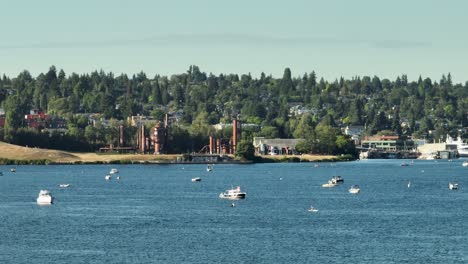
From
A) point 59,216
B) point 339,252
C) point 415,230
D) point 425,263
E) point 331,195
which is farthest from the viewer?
point 331,195

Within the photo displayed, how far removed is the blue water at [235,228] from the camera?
102 meters

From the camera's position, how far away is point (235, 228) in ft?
398

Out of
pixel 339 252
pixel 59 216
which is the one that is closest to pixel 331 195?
pixel 59 216

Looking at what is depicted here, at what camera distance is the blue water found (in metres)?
102

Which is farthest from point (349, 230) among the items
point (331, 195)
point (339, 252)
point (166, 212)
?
point (331, 195)

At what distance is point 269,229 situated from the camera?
120 meters

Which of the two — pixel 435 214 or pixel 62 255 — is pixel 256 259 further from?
pixel 435 214

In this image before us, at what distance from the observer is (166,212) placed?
460 ft

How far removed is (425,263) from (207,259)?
1611 cm

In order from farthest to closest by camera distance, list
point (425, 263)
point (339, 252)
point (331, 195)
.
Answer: point (331, 195)
point (339, 252)
point (425, 263)

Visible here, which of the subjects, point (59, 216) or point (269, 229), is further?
point (59, 216)

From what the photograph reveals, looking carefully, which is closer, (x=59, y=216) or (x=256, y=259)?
(x=256, y=259)

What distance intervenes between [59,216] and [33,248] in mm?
29688

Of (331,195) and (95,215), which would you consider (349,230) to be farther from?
(331,195)
